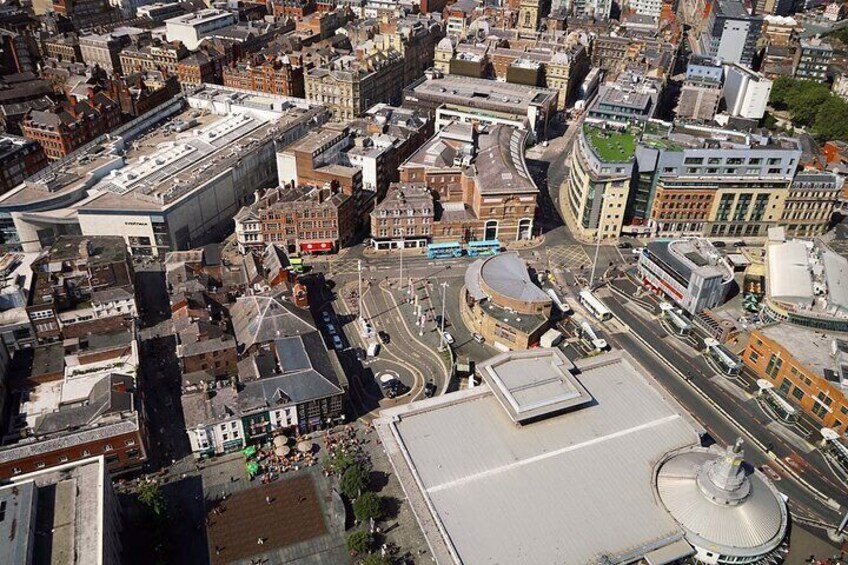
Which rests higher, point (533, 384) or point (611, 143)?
Result: point (611, 143)

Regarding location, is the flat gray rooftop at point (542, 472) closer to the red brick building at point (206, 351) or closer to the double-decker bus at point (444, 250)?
the red brick building at point (206, 351)

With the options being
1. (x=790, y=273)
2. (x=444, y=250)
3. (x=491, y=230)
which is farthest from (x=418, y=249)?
(x=790, y=273)

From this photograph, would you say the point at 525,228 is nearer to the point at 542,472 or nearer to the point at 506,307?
the point at 506,307

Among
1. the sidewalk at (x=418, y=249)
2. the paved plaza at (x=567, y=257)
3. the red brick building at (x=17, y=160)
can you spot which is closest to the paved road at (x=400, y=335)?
the sidewalk at (x=418, y=249)

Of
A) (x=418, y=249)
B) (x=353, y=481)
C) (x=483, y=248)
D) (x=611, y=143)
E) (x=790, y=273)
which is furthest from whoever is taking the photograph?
(x=611, y=143)

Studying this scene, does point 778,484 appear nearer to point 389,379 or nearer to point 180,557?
point 389,379

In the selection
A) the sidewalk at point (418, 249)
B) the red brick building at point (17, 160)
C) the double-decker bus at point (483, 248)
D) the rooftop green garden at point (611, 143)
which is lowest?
the sidewalk at point (418, 249)

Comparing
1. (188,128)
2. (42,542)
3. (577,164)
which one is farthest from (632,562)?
(188,128)
